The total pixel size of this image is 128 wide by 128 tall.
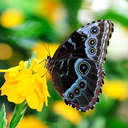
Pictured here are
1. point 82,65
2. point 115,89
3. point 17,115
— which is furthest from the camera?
point 115,89

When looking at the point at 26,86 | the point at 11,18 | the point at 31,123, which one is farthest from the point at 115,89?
the point at 26,86

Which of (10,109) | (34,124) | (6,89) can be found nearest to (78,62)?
(6,89)

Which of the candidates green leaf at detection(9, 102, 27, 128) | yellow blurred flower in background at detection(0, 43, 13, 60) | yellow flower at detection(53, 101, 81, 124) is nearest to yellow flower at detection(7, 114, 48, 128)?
yellow flower at detection(53, 101, 81, 124)

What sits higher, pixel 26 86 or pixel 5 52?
pixel 5 52

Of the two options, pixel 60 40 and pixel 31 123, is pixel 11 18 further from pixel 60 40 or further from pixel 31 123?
pixel 31 123

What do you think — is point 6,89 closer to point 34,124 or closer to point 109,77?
point 34,124

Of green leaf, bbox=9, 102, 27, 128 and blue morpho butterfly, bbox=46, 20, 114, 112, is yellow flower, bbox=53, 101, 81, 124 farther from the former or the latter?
green leaf, bbox=9, 102, 27, 128

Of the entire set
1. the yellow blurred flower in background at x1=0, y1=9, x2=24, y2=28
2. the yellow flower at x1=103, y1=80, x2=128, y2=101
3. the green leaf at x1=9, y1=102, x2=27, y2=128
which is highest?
the yellow blurred flower in background at x1=0, y1=9, x2=24, y2=28
